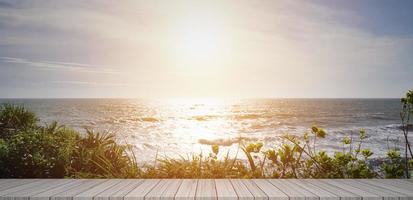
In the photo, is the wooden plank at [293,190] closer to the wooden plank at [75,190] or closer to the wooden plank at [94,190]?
the wooden plank at [94,190]

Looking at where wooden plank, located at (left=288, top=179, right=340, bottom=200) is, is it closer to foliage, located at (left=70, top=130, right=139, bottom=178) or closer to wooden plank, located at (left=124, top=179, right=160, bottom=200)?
wooden plank, located at (left=124, top=179, right=160, bottom=200)

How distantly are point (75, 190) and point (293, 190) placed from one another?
1.52m

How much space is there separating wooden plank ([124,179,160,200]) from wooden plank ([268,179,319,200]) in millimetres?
934

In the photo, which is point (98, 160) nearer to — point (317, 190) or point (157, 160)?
point (157, 160)

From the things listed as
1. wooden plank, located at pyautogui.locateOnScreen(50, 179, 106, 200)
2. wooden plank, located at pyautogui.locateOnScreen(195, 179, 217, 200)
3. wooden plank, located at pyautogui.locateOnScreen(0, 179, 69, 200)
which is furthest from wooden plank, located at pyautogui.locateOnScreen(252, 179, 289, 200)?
wooden plank, located at pyautogui.locateOnScreen(0, 179, 69, 200)

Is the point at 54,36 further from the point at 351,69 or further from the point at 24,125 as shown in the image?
the point at 351,69

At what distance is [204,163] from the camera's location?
4523 mm

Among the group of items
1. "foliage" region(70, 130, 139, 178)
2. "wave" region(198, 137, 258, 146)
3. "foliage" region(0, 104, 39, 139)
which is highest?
"foliage" region(0, 104, 39, 139)

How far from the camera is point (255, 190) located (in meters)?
3.01

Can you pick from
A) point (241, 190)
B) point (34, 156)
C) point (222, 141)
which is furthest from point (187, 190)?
point (222, 141)

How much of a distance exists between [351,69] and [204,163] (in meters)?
21.1

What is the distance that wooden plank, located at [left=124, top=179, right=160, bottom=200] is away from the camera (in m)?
2.76

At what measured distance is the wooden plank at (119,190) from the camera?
273 centimetres

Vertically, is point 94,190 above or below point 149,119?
above
